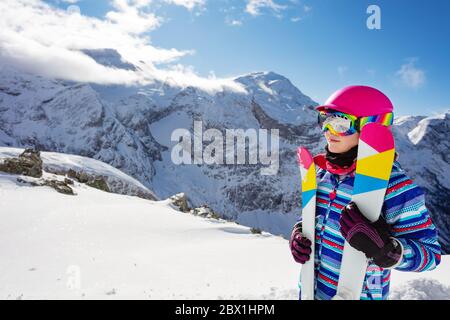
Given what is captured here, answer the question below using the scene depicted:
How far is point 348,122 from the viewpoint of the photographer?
2.68m

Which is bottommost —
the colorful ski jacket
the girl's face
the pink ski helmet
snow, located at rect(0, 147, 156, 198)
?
snow, located at rect(0, 147, 156, 198)

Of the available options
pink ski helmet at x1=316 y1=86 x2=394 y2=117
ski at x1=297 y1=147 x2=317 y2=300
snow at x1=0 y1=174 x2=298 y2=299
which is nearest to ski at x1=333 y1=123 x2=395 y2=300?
pink ski helmet at x1=316 y1=86 x2=394 y2=117

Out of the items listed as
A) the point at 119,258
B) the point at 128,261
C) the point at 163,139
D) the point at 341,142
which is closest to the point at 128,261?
the point at 128,261

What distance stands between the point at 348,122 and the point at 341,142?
0.54 feet

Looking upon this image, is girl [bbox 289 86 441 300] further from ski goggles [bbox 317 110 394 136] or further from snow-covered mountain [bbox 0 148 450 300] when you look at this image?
snow-covered mountain [bbox 0 148 450 300]

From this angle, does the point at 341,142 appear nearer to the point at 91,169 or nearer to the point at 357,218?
the point at 357,218

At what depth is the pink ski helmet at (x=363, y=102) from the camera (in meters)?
2.63

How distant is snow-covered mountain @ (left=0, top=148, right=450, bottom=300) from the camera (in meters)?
5.81

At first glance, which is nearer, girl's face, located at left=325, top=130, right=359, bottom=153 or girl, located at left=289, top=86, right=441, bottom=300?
girl, located at left=289, top=86, right=441, bottom=300

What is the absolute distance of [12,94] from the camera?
475 feet

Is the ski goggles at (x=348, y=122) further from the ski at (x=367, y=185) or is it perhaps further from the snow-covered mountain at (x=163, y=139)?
the snow-covered mountain at (x=163, y=139)

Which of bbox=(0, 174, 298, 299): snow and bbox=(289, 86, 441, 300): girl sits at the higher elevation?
bbox=(289, 86, 441, 300): girl
